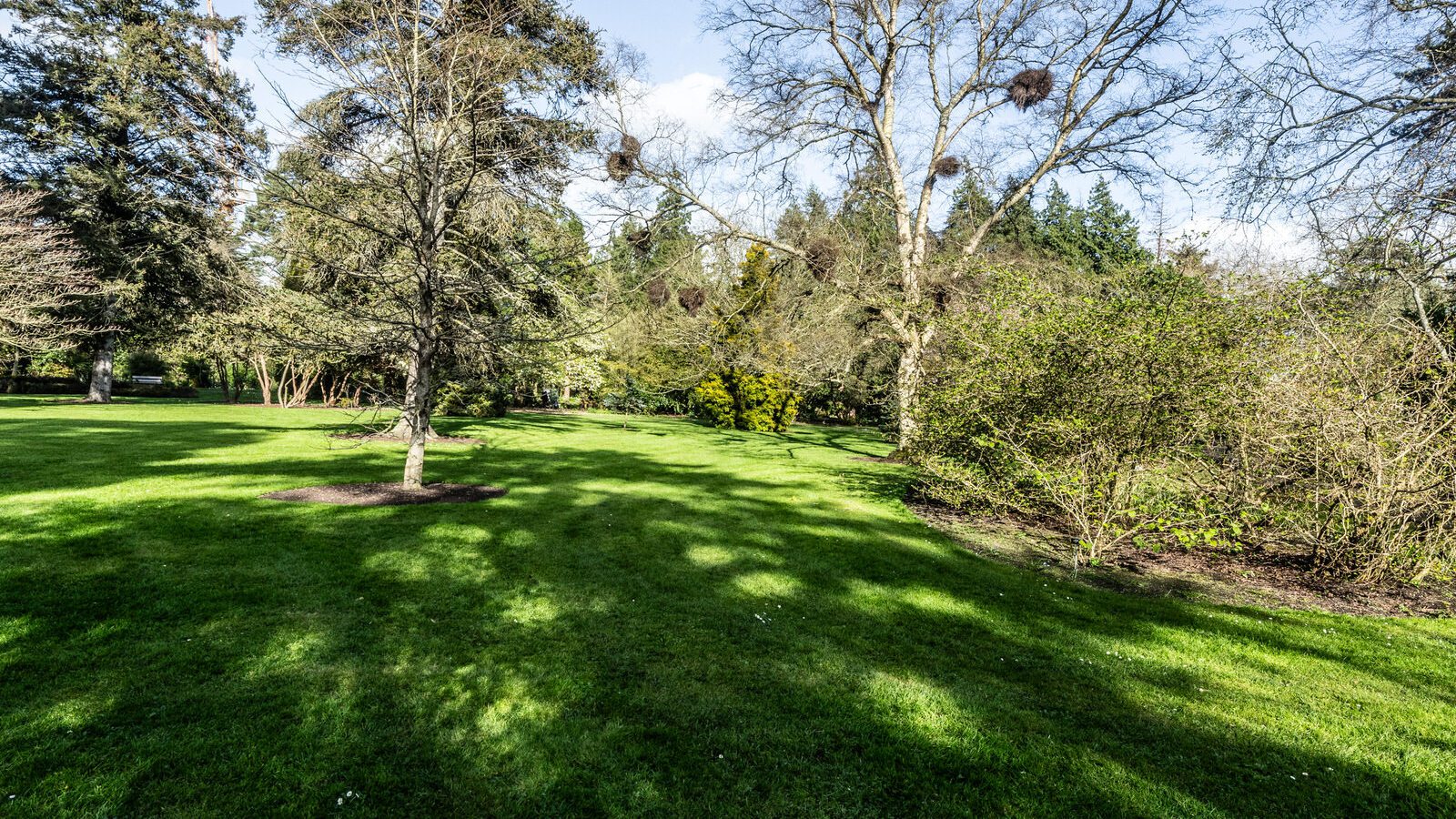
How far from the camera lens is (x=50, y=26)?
21.8 metres

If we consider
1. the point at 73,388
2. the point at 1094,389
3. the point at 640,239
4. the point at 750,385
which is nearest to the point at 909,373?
Result: the point at 640,239

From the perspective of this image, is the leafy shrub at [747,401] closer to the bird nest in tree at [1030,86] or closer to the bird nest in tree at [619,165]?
the bird nest in tree at [619,165]

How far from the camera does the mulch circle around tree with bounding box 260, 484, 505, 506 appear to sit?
7836 millimetres

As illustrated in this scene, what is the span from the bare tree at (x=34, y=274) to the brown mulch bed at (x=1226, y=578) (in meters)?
24.2

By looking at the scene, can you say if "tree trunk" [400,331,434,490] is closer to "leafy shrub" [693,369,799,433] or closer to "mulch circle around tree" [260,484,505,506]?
"mulch circle around tree" [260,484,505,506]

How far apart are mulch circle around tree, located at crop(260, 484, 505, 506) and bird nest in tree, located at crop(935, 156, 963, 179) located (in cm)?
1291

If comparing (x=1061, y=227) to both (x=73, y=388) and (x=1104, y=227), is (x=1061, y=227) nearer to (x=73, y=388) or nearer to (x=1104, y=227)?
(x=1104, y=227)

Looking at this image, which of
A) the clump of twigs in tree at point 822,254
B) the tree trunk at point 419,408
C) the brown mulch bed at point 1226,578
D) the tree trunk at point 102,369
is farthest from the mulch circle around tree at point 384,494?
the tree trunk at point 102,369

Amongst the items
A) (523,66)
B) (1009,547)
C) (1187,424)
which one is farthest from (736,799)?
(523,66)

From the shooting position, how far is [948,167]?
50.7 feet

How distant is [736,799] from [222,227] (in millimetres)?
27186

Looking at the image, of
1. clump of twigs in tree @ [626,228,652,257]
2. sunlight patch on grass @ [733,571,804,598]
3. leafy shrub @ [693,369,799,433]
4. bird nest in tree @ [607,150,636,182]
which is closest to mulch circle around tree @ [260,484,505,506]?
sunlight patch on grass @ [733,571,804,598]

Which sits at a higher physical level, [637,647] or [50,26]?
[50,26]

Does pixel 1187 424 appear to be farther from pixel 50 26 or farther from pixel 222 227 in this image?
pixel 50 26
